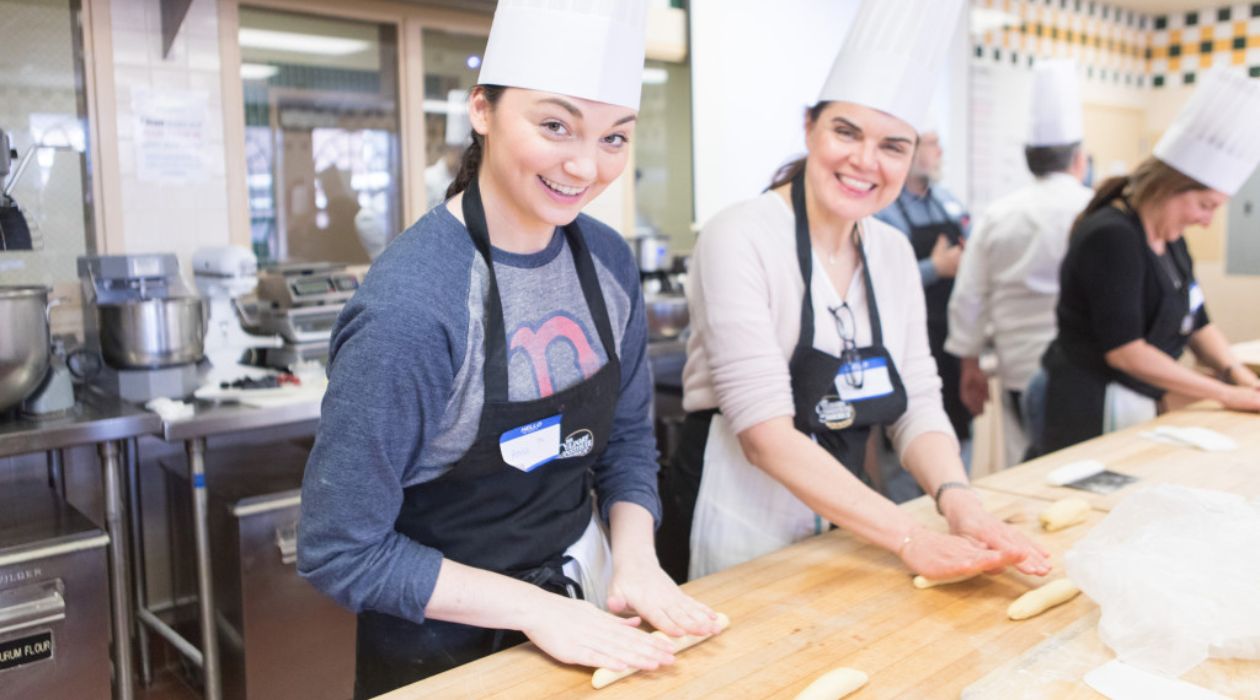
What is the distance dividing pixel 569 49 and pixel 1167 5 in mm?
7061

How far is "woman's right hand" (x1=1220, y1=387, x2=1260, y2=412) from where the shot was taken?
98.6 inches

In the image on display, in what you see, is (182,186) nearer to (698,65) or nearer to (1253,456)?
(698,65)

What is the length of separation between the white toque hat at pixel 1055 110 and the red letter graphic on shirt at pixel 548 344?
2963mm

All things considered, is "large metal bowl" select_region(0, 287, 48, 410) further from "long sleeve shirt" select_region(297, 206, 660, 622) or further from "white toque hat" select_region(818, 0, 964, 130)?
"white toque hat" select_region(818, 0, 964, 130)

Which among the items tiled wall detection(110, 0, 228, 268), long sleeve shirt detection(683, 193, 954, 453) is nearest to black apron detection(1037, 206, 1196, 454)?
long sleeve shirt detection(683, 193, 954, 453)

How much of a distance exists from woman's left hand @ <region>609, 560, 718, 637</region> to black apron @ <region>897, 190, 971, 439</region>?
114 inches

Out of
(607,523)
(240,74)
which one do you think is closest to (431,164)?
(240,74)

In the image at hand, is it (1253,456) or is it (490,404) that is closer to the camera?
(490,404)

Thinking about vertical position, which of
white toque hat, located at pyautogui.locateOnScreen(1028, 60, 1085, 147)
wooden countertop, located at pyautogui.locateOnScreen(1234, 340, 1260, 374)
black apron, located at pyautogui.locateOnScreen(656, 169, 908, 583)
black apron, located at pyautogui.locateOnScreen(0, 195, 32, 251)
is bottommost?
wooden countertop, located at pyautogui.locateOnScreen(1234, 340, 1260, 374)

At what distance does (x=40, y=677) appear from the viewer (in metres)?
2.15

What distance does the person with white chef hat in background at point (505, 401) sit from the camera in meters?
1.10

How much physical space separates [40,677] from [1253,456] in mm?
2520

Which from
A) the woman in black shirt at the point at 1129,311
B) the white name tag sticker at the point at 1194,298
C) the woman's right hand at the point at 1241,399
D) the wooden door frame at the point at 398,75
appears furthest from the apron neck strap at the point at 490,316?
the white name tag sticker at the point at 1194,298

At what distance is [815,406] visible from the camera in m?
1.71
